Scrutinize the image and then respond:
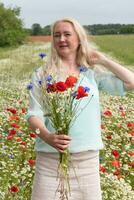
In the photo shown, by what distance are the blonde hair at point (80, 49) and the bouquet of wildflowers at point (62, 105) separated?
0.21 metres

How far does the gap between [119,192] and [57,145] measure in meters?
1.50

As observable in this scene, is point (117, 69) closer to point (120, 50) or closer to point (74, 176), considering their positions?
point (74, 176)

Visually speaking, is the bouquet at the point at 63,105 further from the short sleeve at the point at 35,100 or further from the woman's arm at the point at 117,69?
the woman's arm at the point at 117,69

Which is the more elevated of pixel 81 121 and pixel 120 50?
pixel 81 121

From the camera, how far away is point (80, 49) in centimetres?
394

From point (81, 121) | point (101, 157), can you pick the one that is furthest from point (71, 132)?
point (101, 157)

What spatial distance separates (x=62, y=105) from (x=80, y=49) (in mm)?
613

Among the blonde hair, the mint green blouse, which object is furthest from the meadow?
the mint green blouse

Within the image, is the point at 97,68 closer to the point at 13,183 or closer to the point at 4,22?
the point at 13,183

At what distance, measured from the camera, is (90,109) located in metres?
3.76

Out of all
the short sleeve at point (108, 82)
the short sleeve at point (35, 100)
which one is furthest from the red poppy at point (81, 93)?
the short sleeve at point (108, 82)

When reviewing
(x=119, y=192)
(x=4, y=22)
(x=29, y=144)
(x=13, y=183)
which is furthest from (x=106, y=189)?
(x=4, y=22)

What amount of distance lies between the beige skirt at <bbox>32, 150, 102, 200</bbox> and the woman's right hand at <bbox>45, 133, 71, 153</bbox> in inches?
7.8

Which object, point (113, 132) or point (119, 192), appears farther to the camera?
point (113, 132)
